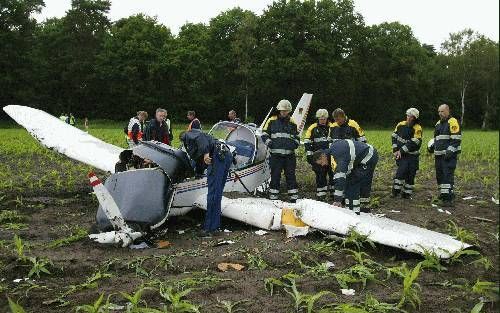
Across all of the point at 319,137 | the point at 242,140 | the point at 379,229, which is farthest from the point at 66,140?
the point at 379,229

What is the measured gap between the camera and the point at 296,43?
53.8 meters

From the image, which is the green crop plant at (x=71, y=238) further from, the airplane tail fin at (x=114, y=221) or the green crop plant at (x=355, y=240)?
the green crop plant at (x=355, y=240)

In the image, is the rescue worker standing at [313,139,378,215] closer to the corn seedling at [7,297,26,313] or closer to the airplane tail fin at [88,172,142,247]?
the airplane tail fin at [88,172,142,247]

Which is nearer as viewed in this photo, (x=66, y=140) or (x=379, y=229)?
(x=379, y=229)

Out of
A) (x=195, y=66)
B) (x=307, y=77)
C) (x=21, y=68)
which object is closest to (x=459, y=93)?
(x=307, y=77)

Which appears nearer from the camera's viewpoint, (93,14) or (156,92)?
(156,92)

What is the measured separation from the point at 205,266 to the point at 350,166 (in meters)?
2.84

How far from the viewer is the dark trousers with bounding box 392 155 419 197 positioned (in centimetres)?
990

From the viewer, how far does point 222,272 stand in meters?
5.30

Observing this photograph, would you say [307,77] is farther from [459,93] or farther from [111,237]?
[111,237]

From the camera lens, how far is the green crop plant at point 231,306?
13.9ft

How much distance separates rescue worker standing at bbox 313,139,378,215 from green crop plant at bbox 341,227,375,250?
942 mm

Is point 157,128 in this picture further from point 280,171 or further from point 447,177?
point 447,177

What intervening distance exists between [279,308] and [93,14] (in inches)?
2257
